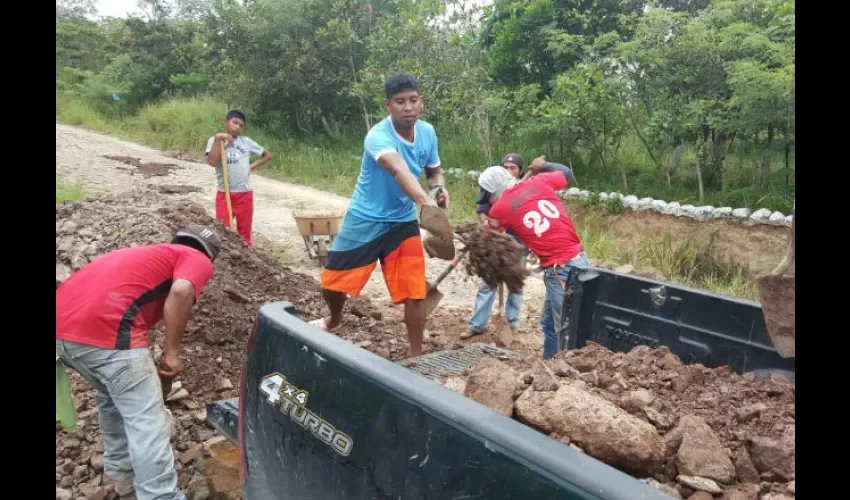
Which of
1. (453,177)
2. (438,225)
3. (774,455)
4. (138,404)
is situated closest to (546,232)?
(438,225)

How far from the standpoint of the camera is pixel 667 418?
65.1 inches

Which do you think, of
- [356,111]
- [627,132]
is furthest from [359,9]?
[627,132]

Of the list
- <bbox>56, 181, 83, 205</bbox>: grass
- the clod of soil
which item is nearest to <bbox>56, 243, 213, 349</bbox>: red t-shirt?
<bbox>56, 181, 83, 205</bbox>: grass

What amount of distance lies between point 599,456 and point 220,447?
2.24 meters

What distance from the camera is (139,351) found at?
2.78 meters

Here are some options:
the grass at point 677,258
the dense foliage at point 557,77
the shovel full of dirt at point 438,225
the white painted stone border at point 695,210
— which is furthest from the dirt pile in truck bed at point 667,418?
the white painted stone border at point 695,210

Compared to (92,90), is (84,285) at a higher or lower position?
lower

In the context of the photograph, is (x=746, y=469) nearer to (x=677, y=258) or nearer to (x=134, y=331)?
(x=134, y=331)

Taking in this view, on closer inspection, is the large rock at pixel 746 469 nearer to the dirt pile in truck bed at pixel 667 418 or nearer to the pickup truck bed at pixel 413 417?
the dirt pile in truck bed at pixel 667 418

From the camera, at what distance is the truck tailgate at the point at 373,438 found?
125 cm

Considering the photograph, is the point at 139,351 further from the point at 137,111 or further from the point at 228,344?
the point at 137,111

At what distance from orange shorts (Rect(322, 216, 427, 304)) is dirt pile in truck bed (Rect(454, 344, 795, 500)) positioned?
1.60 m

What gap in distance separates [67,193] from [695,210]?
344 inches

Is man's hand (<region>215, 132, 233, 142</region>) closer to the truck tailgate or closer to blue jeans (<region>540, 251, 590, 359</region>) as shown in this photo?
blue jeans (<region>540, 251, 590, 359</region>)
